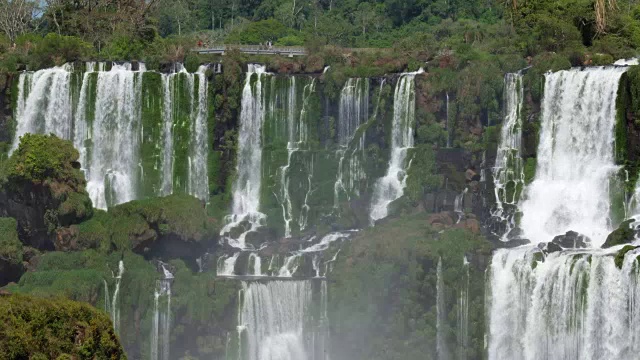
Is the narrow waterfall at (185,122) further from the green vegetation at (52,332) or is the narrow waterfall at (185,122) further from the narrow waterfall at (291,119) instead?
the green vegetation at (52,332)

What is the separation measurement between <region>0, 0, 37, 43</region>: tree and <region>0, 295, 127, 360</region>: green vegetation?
56.9 metres

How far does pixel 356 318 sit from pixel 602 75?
14.4 m

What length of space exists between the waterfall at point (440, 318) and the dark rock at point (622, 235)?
662 cm

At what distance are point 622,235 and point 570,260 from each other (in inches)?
103

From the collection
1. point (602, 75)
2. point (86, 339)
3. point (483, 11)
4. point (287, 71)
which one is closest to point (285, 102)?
point (287, 71)

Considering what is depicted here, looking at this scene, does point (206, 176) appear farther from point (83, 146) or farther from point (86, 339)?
point (86, 339)

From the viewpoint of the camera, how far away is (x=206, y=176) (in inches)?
3265

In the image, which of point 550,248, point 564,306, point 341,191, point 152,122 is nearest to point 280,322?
point 341,191

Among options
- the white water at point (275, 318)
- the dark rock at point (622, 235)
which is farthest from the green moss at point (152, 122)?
the dark rock at point (622, 235)

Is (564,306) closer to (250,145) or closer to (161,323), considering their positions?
(161,323)

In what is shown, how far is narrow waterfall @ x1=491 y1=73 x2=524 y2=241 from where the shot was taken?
248ft

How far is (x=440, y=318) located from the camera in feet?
231

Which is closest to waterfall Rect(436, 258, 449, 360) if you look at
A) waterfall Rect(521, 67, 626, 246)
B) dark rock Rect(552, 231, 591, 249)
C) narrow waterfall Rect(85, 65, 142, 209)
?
dark rock Rect(552, 231, 591, 249)

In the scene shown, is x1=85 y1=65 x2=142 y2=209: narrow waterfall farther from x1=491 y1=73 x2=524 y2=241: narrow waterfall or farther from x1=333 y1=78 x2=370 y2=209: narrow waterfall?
x1=491 y1=73 x2=524 y2=241: narrow waterfall
